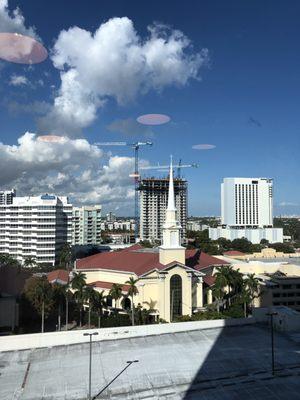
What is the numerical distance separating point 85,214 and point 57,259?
180 feet

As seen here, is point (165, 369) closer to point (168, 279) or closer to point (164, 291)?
point (164, 291)

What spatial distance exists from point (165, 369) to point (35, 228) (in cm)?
10858

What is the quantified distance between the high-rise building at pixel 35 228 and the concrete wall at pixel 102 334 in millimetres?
92229

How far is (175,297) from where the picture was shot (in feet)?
208

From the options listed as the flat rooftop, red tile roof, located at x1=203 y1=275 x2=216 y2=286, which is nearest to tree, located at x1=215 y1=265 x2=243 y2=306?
red tile roof, located at x1=203 y1=275 x2=216 y2=286

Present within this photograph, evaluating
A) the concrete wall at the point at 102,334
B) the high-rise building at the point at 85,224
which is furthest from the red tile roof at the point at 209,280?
the high-rise building at the point at 85,224

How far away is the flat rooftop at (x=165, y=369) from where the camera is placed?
32750 millimetres

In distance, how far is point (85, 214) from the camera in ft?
626

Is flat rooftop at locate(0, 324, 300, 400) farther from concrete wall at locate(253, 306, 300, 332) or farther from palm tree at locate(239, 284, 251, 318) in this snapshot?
palm tree at locate(239, 284, 251, 318)

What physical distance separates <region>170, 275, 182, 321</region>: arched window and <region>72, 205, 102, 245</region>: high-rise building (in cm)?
13093

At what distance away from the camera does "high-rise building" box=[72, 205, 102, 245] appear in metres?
191

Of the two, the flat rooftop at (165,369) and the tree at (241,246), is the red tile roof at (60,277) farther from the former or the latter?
the tree at (241,246)

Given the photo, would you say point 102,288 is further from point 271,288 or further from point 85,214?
point 85,214

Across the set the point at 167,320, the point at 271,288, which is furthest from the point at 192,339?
the point at 271,288
